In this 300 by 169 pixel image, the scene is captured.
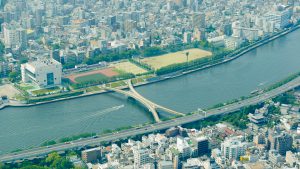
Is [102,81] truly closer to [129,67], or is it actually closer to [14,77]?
[129,67]

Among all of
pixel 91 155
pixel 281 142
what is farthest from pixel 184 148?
pixel 281 142

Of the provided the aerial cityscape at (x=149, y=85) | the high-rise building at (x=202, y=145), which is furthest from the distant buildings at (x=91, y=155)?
the high-rise building at (x=202, y=145)

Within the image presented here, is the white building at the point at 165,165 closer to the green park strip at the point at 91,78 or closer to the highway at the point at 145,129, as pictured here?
the highway at the point at 145,129

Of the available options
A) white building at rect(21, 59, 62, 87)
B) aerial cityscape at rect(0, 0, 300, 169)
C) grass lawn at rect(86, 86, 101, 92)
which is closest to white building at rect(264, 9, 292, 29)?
aerial cityscape at rect(0, 0, 300, 169)

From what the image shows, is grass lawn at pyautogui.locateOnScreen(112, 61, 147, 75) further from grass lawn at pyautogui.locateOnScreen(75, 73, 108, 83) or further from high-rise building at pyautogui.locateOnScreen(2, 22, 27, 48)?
high-rise building at pyautogui.locateOnScreen(2, 22, 27, 48)

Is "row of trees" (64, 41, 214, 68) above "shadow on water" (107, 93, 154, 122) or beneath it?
above

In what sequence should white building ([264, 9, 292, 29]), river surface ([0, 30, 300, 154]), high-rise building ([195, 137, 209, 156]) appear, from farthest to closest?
white building ([264, 9, 292, 29])
river surface ([0, 30, 300, 154])
high-rise building ([195, 137, 209, 156])

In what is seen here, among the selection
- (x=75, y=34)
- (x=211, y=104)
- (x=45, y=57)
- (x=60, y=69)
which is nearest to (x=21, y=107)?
(x=60, y=69)

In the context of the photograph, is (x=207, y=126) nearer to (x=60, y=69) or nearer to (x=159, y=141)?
(x=159, y=141)
